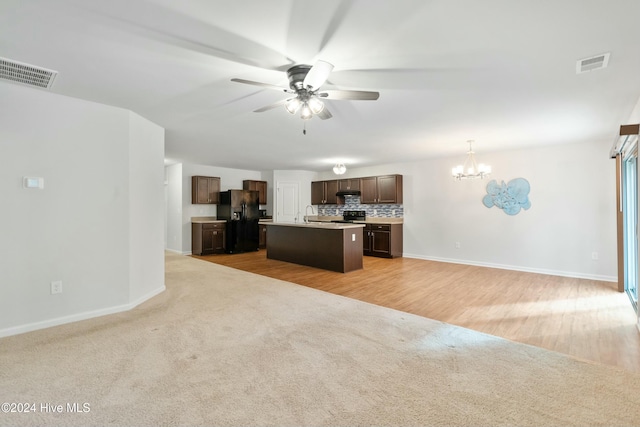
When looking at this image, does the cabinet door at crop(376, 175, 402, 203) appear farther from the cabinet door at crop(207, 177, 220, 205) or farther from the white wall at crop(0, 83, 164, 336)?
the white wall at crop(0, 83, 164, 336)

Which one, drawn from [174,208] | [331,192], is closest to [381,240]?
[331,192]

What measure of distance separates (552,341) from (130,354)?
3.77 meters

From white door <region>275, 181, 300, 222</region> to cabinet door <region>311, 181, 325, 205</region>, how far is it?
48 centimetres

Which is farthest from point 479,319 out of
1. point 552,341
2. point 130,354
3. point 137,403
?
point 130,354

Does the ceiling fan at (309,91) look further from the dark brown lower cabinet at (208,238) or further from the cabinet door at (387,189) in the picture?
the dark brown lower cabinet at (208,238)

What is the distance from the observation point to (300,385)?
2.02 meters

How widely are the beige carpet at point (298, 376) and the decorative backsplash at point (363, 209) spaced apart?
4666 mm

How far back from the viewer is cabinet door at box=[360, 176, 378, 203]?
770 centimetres

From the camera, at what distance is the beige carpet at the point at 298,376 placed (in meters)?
1.72

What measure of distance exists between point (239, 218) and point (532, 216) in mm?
6851

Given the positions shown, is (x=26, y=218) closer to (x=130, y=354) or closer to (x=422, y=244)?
(x=130, y=354)

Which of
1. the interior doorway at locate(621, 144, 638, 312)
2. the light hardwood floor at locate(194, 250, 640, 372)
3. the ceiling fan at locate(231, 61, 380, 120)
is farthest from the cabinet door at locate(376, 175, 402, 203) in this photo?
the ceiling fan at locate(231, 61, 380, 120)

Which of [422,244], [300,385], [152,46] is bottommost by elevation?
[300,385]

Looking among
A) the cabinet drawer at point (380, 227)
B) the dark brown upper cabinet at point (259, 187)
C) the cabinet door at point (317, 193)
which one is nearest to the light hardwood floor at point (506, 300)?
the cabinet drawer at point (380, 227)
